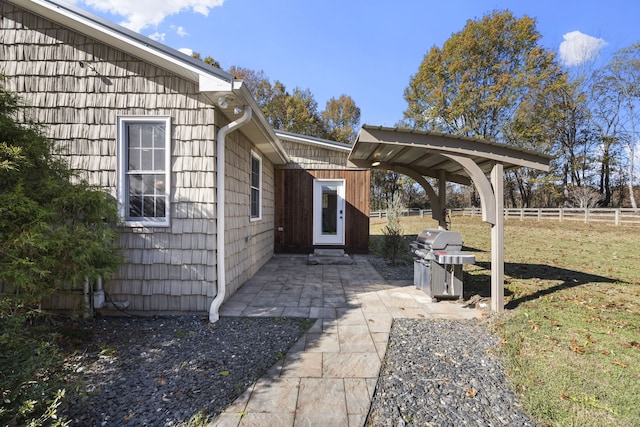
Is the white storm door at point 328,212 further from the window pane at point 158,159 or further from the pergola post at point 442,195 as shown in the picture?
the window pane at point 158,159

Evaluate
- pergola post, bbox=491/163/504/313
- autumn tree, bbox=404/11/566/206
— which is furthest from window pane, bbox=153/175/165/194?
autumn tree, bbox=404/11/566/206

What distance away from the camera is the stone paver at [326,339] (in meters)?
1.98

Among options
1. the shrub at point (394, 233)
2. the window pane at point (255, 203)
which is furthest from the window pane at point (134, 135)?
the shrub at point (394, 233)

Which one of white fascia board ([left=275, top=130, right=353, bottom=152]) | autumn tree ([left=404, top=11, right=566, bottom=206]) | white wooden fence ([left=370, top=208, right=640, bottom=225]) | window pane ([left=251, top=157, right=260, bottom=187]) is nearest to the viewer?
window pane ([left=251, top=157, right=260, bottom=187])

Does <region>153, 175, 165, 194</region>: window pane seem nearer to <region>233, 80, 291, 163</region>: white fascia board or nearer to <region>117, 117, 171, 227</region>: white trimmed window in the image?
<region>117, 117, 171, 227</region>: white trimmed window

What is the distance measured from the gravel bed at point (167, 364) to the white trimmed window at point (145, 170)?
4.23ft

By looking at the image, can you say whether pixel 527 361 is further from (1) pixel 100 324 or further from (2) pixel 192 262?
(1) pixel 100 324

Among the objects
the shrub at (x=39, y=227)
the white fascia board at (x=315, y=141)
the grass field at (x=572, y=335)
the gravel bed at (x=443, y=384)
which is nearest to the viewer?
the gravel bed at (x=443, y=384)

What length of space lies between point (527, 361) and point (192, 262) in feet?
11.7

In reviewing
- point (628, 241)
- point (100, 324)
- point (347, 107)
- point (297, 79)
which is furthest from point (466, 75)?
point (100, 324)

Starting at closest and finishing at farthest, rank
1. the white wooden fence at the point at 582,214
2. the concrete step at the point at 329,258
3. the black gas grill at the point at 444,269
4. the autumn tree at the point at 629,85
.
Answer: the black gas grill at the point at 444,269, the concrete step at the point at 329,258, the white wooden fence at the point at 582,214, the autumn tree at the point at 629,85

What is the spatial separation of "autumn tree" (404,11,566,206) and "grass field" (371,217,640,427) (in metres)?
14.7

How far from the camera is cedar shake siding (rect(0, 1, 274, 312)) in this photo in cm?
370

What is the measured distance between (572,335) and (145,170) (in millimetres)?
5101
